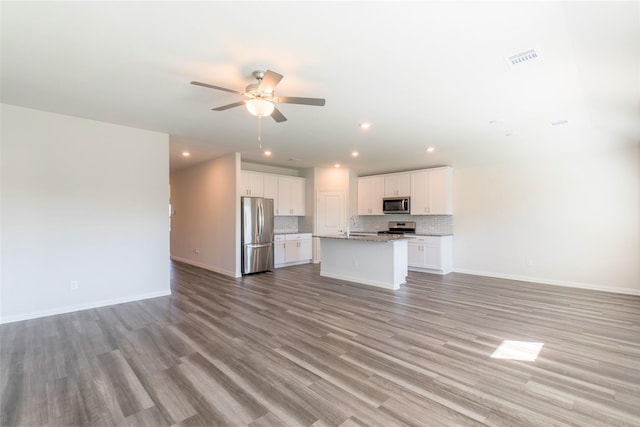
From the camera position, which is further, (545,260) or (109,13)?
(545,260)

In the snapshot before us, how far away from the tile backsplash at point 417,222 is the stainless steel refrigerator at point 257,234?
8.72 ft

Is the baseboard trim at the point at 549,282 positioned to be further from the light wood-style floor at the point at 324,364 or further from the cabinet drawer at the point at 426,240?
the cabinet drawer at the point at 426,240

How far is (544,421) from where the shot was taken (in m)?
1.89

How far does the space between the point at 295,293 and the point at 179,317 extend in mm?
1832

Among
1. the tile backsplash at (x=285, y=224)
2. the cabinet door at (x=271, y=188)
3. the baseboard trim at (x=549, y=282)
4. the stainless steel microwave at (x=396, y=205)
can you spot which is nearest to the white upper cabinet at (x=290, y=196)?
the cabinet door at (x=271, y=188)

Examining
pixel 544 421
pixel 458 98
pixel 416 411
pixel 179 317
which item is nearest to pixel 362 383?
pixel 416 411

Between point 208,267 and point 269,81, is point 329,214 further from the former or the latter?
point 269,81

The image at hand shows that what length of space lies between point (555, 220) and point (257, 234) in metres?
5.96

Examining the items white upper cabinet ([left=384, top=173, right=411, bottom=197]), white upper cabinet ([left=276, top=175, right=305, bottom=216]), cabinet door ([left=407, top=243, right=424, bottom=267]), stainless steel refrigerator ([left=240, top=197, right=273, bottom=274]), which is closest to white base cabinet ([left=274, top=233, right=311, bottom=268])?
stainless steel refrigerator ([left=240, top=197, right=273, bottom=274])

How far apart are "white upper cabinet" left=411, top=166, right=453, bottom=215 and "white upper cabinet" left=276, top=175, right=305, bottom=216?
2930 millimetres

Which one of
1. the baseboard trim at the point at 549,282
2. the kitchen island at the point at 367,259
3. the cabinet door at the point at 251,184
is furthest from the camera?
the cabinet door at the point at 251,184

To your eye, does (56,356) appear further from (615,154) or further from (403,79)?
(615,154)

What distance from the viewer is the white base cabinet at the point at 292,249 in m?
7.42

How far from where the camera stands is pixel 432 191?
7.02m
